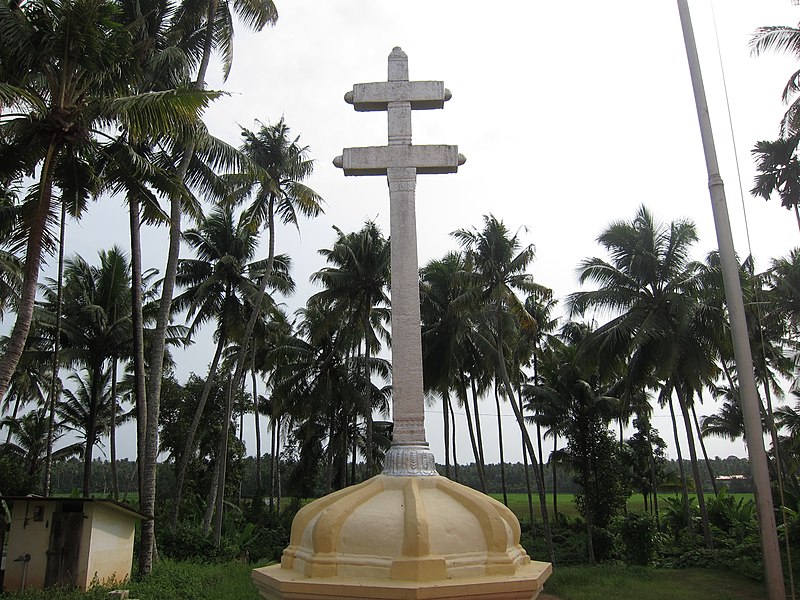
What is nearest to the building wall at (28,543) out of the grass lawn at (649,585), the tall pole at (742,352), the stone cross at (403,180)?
the stone cross at (403,180)

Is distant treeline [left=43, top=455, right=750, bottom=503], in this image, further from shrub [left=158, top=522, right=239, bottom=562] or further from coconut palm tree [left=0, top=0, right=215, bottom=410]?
coconut palm tree [left=0, top=0, right=215, bottom=410]

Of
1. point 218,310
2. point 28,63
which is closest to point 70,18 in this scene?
point 28,63

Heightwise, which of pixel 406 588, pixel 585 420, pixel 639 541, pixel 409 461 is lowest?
pixel 639 541

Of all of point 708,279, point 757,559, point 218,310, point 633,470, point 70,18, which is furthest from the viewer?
point 633,470

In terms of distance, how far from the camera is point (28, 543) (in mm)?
14445

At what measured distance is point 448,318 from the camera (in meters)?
27.6

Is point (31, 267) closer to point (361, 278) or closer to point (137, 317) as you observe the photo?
point (137, 317)

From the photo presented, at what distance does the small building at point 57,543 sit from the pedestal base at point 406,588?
1211 centimetres

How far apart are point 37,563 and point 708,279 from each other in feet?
64.8

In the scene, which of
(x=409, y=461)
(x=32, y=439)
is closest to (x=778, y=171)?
(x=409, y=461)

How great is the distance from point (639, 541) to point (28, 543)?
726 inches

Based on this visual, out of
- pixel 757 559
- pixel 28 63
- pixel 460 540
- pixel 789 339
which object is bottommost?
pixel 757 559

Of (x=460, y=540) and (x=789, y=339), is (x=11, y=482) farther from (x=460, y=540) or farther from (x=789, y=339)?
(x=789, y=339)

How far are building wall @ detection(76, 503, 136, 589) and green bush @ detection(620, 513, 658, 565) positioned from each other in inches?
627
